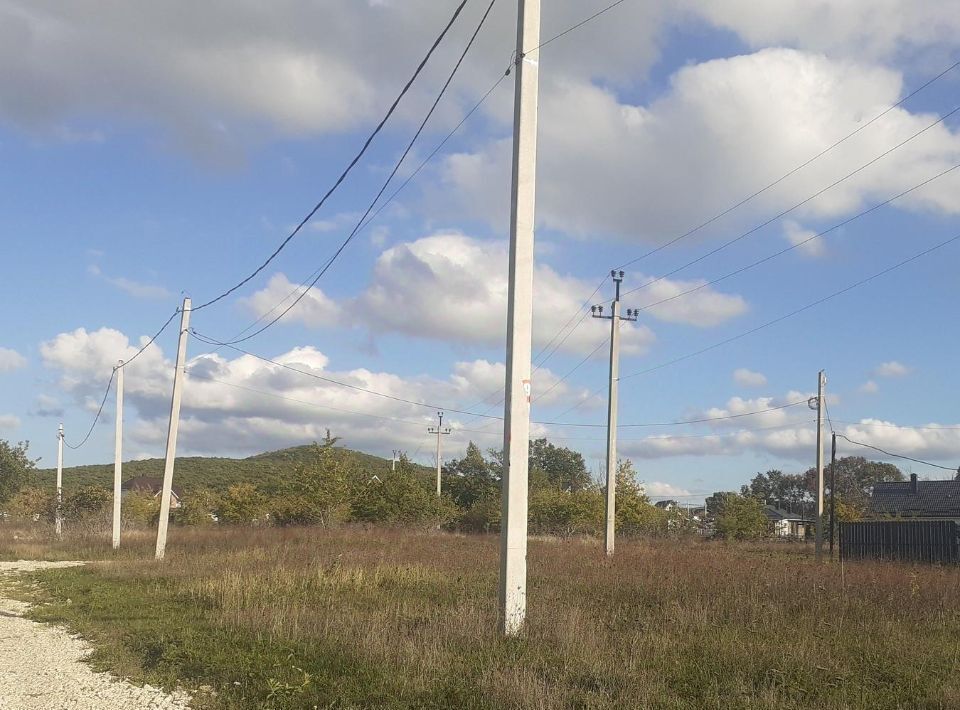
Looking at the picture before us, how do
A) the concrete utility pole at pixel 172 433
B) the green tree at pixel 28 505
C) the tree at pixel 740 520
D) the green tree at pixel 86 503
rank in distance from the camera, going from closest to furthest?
the concrete utility pole at pixel 172 433, the green tree at pixel 86 503, the tree at pixel 740 520, the green tree at pixel 28 505

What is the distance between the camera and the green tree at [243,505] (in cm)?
5297

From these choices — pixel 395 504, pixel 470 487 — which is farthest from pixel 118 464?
pixel 470 487

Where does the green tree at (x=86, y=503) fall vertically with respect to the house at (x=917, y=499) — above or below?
below

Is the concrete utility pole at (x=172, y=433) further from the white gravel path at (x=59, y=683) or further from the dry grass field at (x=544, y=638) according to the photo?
the white gravel path at (x=59, y=683)

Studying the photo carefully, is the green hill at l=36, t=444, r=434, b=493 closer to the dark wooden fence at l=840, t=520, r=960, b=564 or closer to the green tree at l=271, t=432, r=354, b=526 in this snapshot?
the green tree at l=271, t=432, r=354, b=526

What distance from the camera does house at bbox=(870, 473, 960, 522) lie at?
5888 cm

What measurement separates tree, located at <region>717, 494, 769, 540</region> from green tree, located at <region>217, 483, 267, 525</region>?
96.3ft

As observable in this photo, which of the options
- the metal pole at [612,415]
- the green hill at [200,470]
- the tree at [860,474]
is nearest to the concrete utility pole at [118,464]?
the metal pole at [612,415]

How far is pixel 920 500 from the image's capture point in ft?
200

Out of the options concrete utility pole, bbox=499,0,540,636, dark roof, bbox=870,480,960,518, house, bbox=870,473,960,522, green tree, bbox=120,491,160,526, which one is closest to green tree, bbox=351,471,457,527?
green tree, bbox=120,491,160,526

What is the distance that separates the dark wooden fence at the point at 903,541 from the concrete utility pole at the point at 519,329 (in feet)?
77.1

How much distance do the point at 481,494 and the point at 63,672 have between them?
182 feet

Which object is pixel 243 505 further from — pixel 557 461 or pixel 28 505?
pixel 557 461

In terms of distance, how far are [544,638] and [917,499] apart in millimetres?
61576
